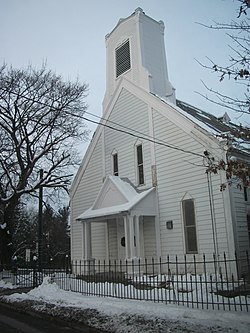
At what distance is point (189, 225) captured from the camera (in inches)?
619

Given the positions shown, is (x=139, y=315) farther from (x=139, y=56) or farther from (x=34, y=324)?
(x=139, y=56)

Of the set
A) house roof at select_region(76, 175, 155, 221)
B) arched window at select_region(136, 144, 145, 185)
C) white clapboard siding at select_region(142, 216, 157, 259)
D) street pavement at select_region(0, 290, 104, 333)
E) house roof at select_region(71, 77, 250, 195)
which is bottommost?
street pavement at select_region(0, 290, 104, 333)

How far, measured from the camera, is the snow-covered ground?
7.01 meters

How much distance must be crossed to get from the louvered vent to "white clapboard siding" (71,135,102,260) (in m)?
4.53

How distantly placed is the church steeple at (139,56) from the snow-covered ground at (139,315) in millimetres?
12045

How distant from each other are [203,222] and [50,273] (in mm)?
7415

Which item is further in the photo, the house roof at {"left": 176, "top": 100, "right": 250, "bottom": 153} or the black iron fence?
the black iron fence

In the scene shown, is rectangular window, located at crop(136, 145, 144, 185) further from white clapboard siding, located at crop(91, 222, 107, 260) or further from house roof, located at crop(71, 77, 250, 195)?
white clapboard siding, located at crop(91, 222, 107, 260)

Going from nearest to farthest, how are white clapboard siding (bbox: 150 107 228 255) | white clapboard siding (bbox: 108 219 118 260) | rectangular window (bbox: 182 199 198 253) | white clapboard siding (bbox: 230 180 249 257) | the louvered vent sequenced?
white clapboard siding (bbox: 230 180 249 257) < white clapboard siding (bbox: 150 107 228 255) < rectangular window (bbox: 182 199 198 253) < white clapboard siding (bbox: 108 219 118 260) < the louvered vent

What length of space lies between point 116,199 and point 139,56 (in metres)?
8.35

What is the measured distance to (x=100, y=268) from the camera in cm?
1911

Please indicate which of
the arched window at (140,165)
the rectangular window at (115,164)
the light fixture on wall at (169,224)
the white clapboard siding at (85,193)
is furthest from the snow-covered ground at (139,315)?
the white clapboard siding at (85,193)

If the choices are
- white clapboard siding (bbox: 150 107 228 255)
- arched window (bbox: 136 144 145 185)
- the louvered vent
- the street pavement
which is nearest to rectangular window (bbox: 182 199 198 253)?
white clapboard siding (bbox: 150 107 228 255)

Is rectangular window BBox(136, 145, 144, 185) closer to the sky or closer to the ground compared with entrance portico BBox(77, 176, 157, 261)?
closer to the sky
